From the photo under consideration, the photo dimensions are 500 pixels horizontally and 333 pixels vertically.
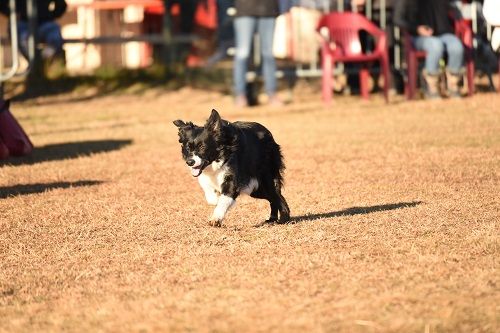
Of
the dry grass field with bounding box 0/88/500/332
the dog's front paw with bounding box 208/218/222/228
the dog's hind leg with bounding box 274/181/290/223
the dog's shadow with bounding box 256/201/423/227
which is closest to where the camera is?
the dry grass field with bounding box 0/88/500/332

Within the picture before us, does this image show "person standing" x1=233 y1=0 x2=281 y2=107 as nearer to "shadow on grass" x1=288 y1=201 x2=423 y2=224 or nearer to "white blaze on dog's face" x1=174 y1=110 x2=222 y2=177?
"shadow on grass" x1=288 y1=201 x2=423 y2=224

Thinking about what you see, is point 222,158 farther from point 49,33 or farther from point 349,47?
point 49,33

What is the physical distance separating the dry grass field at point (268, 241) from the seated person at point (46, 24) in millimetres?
5334

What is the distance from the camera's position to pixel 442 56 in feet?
56.6

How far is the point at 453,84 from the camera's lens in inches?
685

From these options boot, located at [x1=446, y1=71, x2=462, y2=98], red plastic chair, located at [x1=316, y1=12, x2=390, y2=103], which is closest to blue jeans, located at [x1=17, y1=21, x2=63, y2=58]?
red plastic chair, located at [x1=316, y1=12, x2=390, y2=103]

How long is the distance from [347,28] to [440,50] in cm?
156

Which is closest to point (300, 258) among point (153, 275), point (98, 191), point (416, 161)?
point (153, 275)

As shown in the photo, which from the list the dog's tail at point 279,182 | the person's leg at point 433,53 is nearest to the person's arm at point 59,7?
the person's leg at point 433,53

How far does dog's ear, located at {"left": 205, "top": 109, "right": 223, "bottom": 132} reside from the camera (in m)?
7.50

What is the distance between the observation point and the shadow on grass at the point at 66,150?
12539mm

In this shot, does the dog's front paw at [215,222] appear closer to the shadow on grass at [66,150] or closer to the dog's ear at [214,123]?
the dog's ear at [214,123]

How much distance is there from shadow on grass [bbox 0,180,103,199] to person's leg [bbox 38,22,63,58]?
9081mm

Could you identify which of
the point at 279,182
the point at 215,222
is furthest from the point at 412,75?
the point at 215,222
